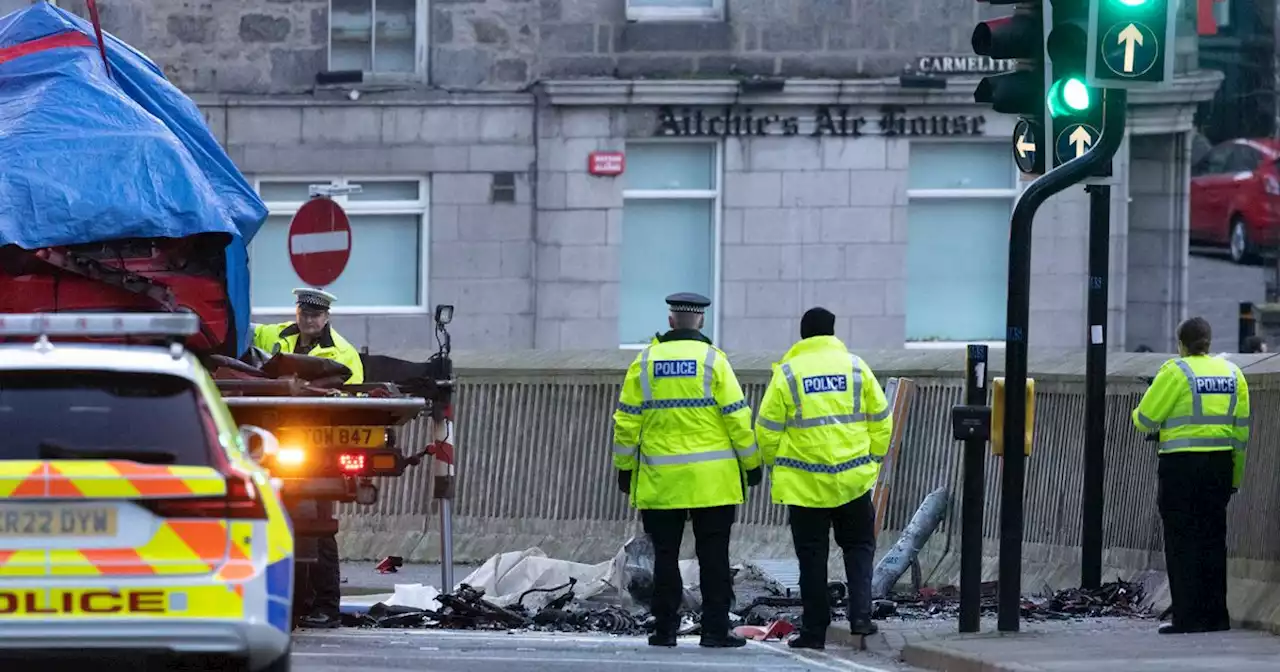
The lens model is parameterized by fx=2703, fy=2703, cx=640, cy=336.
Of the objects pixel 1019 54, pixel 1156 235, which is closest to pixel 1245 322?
pixel 1156 235

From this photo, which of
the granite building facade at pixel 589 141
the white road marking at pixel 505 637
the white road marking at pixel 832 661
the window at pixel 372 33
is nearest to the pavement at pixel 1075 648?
the white road marking at pixel 832 661

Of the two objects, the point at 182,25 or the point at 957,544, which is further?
the point at 182,25

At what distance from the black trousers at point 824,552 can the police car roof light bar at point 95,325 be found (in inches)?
182

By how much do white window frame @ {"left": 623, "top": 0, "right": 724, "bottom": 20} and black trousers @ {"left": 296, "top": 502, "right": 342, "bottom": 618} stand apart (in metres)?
13.6

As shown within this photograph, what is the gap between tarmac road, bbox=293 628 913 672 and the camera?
1178cm

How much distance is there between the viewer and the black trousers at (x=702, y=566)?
13.2 m

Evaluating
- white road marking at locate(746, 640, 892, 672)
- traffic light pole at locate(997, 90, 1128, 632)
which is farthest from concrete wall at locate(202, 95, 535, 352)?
traffic light pole at locate(997, 90, 1128, 632)

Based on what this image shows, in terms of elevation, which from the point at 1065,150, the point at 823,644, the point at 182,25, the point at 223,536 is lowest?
the point at 823,644

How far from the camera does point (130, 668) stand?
10633 millimetres

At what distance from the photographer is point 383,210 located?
27453 millimetres

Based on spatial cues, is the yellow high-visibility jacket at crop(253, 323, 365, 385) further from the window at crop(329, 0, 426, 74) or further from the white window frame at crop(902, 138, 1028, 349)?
the white window frame at crop(902, 138, 1028, 349)

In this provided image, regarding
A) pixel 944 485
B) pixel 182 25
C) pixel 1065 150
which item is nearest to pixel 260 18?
pixel 182 25

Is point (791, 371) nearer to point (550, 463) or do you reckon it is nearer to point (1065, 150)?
point (1065, 150)

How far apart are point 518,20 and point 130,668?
56.8ft
